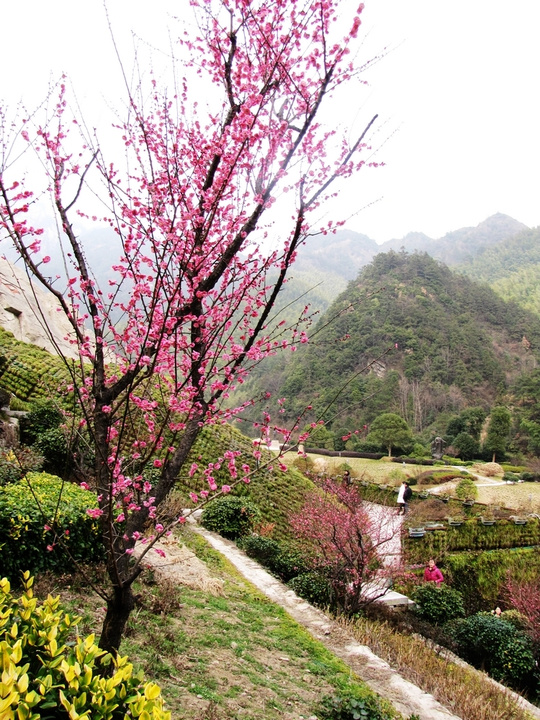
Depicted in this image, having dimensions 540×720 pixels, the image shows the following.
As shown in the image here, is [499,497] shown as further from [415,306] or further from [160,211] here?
[415,306]

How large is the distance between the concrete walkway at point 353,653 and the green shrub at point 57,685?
9.25 feet

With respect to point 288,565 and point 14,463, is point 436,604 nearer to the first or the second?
point 288,565

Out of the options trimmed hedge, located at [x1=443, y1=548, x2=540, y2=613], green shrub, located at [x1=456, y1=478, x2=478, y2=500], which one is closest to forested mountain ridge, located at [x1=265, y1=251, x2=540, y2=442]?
green shrub, located at [x1=456, y1=478, x2=478, y2=500]

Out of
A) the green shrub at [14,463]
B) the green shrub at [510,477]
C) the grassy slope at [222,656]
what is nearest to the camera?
the grassy slope at [222,656]

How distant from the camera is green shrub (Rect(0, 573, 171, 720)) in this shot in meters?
1.15

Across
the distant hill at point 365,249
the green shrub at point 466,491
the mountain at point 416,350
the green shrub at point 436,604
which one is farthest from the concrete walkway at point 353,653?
the distant hill at point 365,249

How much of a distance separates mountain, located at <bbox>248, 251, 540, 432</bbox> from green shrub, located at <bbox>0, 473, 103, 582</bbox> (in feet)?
84.7

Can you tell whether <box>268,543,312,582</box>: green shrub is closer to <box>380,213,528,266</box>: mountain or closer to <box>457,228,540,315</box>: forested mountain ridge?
<box>457,228,540,315</box>: forested mountain ridge

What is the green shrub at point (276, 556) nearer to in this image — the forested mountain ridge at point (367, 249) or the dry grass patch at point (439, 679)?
the dry grass patch at point (439, 679)

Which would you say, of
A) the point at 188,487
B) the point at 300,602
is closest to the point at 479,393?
the point at 188,487

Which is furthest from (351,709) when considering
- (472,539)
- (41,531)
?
(472,539)

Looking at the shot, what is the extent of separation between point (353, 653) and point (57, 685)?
383cm

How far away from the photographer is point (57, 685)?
128 cm

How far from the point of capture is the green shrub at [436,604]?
25.7 ft
